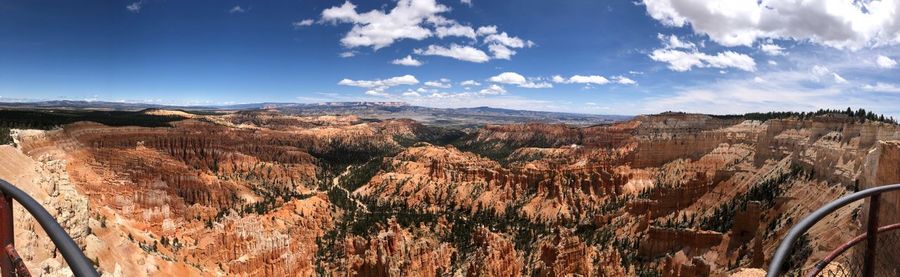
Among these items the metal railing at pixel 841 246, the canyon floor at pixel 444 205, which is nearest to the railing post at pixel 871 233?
the metal railing at pixel 841 246

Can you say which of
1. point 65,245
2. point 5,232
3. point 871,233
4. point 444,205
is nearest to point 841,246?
point 871,233

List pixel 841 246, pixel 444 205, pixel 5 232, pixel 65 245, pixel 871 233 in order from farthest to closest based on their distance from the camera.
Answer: pixel 444 205
pixel 871 233
pixel 841 246
pixel 5 232
pixel 65 245

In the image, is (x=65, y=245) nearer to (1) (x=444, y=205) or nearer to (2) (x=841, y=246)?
(2) (x=841, y=246)

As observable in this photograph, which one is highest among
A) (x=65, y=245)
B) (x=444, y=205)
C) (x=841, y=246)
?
(x=65, y=245)

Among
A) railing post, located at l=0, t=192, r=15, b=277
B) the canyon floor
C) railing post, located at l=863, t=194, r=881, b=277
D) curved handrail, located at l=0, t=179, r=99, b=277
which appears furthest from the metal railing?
the canyon floor

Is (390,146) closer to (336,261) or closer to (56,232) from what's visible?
(336,261)

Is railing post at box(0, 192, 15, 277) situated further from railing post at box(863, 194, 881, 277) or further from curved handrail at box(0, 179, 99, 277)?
railing post at box(863, 194, 881, 277)
